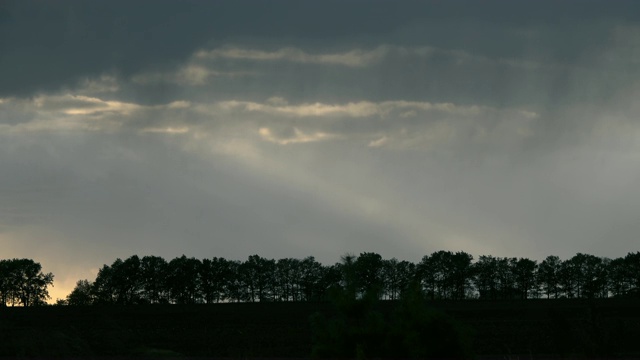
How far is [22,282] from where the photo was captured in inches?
5664

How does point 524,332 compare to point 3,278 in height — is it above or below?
below

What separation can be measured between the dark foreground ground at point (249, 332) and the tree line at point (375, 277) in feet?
152

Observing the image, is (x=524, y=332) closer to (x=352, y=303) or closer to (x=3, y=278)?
(x=352, y=303)

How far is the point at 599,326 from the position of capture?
33.5 m

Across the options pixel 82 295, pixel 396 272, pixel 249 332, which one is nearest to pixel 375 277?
pixel 396 272

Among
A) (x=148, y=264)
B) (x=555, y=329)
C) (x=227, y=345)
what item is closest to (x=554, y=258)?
(x=148, y=264)

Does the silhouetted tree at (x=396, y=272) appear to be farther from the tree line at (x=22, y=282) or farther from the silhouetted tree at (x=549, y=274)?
the tree line at (x=22, y=282)

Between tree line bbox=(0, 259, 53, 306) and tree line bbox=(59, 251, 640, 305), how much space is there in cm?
812

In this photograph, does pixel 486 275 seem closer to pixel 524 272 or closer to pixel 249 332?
pixel 524 272

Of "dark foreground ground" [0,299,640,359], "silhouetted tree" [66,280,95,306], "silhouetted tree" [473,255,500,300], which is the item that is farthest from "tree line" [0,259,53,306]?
"silhouetted tree" [473,255,500,300]

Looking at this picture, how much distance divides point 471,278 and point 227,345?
353 feet

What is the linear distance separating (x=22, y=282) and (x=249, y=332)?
304ft

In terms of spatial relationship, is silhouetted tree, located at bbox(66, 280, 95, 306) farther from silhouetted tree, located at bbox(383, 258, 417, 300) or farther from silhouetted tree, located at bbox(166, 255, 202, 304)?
silhouetted tree, located at bbox(383, 258, 417, 300)

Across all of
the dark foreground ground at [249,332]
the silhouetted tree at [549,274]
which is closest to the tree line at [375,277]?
the silhouetted tree at [549,274]
